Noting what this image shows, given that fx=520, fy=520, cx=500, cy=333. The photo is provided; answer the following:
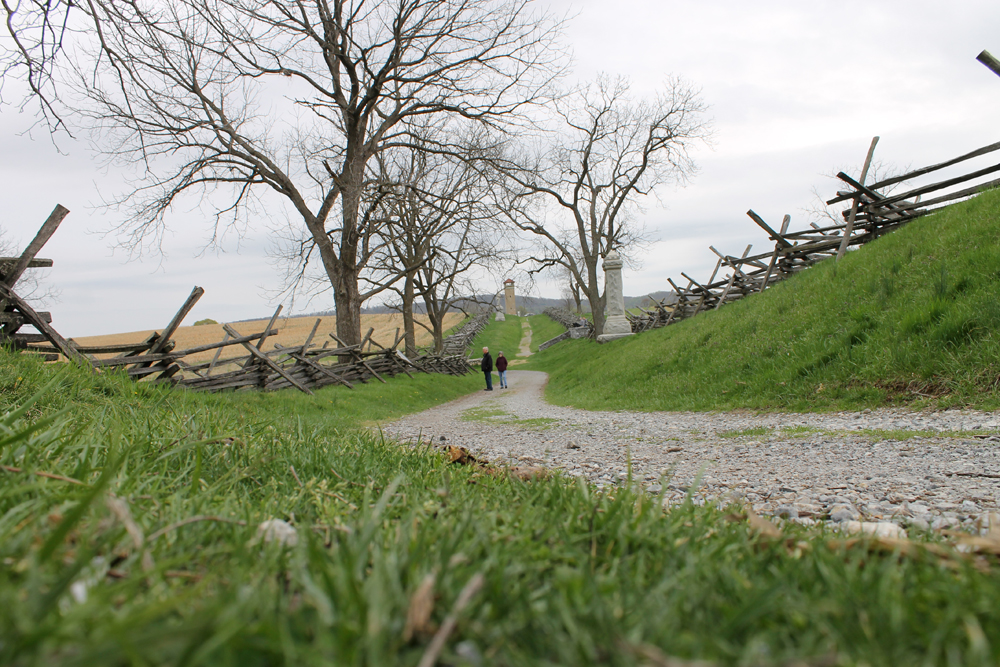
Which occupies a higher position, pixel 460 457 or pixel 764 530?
pixel 764 530

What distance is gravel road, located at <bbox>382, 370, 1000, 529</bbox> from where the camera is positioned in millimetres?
2887

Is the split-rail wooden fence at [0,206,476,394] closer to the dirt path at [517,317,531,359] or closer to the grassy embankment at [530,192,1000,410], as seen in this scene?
the grassy embankment at [530,192,1000,410]

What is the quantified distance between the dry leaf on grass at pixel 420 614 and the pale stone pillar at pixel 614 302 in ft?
74.7

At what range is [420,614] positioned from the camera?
0.81m

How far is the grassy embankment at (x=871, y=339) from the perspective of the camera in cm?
572

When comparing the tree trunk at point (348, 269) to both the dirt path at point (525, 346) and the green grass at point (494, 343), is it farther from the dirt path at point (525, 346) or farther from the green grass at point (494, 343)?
the dirt path at point (525, 346)

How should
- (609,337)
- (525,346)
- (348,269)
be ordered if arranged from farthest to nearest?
(525,346)
(609,337)
(348,269)

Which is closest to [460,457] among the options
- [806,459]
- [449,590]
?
[449,590]

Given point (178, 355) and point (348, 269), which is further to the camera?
point (348, 269)

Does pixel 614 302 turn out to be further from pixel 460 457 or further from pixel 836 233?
pixel 460 457

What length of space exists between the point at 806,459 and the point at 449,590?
4182mm

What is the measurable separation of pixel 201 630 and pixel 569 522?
3.71 feet

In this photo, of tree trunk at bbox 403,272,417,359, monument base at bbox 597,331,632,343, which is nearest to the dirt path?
tree trunk at bbox 403,272,417,359

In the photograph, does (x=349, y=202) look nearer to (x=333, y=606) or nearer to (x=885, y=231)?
(x=885, y=231)
